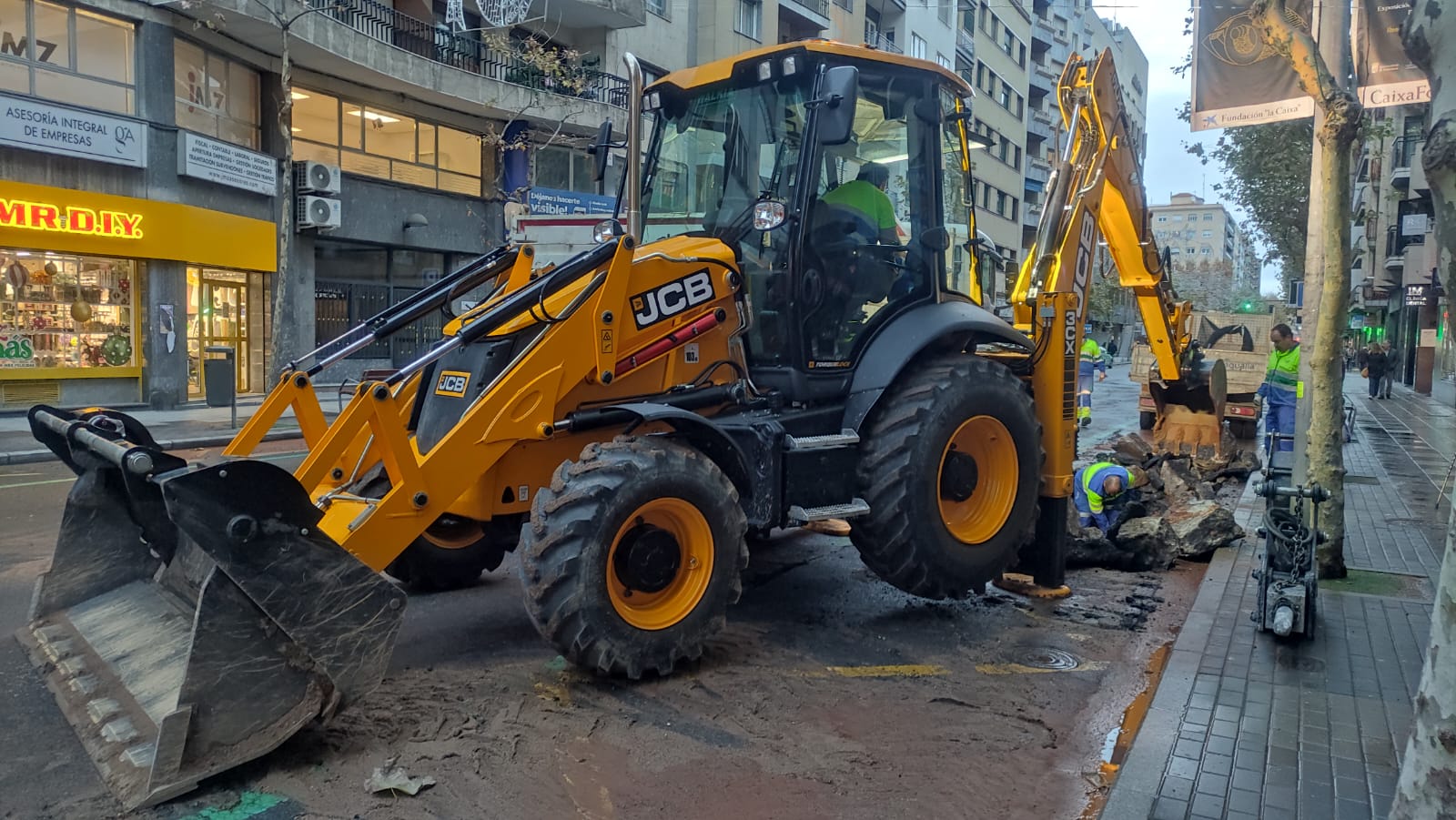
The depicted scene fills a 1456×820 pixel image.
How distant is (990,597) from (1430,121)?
446 cm

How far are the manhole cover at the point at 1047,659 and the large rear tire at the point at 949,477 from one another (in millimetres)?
554

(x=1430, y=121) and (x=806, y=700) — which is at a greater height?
(x=1430, y=121)

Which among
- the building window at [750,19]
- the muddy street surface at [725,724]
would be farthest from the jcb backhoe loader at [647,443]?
the building window at [750,19]

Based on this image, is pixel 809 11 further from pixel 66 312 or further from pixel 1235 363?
pixel 66 312

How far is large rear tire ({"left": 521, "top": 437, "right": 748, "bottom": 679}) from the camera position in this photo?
423 cm

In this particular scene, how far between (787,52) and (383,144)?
61.3 ft

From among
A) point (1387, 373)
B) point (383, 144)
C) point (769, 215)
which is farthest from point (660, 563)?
point (1387, 373)

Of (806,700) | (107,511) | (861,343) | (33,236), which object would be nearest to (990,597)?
(861,343)

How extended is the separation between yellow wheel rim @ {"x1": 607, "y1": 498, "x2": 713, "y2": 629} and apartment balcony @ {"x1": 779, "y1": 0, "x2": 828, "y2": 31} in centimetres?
3039

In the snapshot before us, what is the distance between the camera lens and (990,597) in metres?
6.48

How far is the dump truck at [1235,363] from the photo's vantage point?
47.6 ft

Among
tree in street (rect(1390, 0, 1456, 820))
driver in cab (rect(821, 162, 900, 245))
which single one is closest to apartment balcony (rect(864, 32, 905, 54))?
driver in cab (rect(821, 162, 900, 245))

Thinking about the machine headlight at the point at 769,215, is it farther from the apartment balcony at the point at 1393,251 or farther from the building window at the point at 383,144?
the apartment balcony at the point at 1393,251

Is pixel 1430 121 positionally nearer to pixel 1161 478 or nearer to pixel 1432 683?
pixel 1432 683
